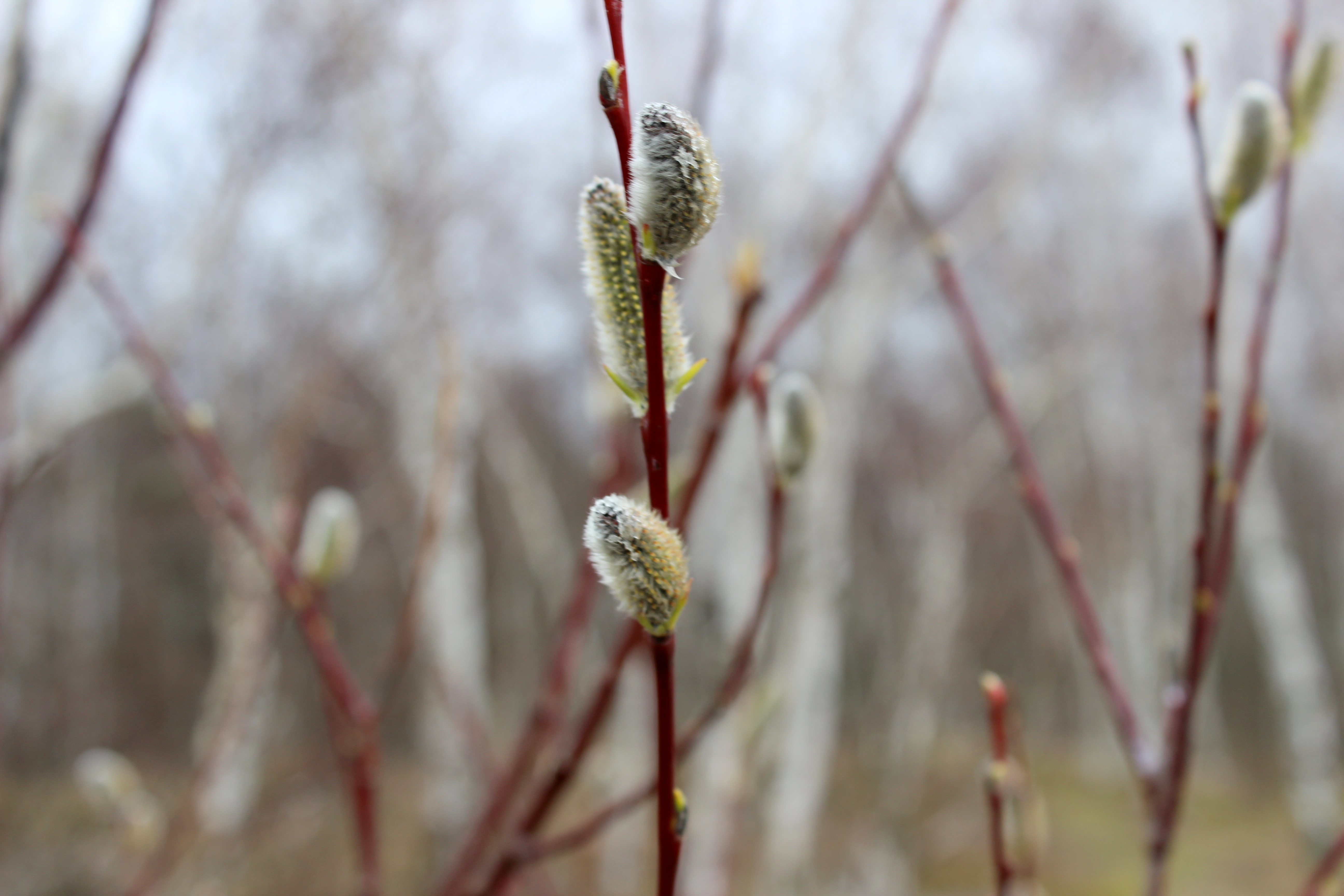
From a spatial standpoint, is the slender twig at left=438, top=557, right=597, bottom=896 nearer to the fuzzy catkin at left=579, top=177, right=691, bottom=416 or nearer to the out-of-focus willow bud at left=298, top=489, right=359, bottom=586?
the out-of-focus willow bud at left=298, top=489, right=359, bottom=586

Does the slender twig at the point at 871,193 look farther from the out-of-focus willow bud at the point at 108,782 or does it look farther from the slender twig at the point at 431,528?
the out-of-focus willow bud at the point at 108,782

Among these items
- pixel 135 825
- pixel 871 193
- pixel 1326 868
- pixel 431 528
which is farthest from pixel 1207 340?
pixel 135 825

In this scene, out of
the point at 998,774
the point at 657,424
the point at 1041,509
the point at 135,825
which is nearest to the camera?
the point at 657,424

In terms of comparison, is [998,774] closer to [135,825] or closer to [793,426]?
[793,426]

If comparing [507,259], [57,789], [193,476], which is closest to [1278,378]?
[507,259]

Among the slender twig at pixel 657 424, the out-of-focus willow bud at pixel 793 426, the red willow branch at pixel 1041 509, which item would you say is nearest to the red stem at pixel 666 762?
the slender twig at pixel 657 424

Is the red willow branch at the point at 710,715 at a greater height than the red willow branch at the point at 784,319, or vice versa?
the red willow branch at the point at 784,319

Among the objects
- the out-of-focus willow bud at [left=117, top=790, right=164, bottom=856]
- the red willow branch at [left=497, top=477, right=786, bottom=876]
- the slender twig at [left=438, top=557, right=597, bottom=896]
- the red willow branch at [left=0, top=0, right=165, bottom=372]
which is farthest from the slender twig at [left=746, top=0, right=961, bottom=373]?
the out-of-focus willow bud at [left=117, top=790, right=164, bottom=856]
